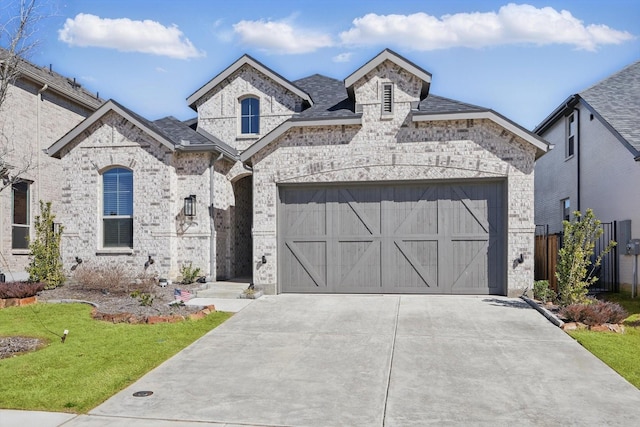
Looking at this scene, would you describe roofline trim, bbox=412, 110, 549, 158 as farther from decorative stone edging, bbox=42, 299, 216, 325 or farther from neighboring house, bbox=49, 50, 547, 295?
decorative stone edging, bbox=42, 299, 216, 325

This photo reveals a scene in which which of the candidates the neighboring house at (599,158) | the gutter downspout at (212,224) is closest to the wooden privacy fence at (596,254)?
the neighboring house at (599,158)

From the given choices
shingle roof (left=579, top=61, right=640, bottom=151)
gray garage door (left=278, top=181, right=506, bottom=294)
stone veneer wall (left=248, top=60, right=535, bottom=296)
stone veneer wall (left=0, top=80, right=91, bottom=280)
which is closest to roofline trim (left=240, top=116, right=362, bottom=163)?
stone veneer wall (left=248, top=60, right=535, bottom=296)

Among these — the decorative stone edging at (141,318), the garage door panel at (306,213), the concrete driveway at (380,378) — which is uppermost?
the garage door panel at (306,213)

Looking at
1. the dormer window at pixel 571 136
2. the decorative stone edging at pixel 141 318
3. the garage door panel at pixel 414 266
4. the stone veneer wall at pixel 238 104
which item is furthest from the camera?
the stone veneer wall at pixel 238 104

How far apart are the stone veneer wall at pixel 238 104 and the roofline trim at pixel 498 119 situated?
6390 mm

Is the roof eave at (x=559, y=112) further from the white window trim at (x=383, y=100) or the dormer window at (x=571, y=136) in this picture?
the white window trim at (x=383, y=100)

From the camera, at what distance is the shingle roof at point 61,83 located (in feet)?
59.5

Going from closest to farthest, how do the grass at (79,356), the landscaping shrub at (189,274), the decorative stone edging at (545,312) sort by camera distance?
the grass at (79,356)
the decorative stone edging at (545,312)
the landscaping shrub at (189,274)

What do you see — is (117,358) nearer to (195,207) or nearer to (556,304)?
(195,207)

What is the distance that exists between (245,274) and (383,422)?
13691mm

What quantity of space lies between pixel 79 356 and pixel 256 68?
1268 cm

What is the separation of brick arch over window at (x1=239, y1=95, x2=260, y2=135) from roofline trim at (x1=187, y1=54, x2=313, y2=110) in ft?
3.31

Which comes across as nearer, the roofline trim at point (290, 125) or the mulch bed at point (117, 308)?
the mulch bed at point (117, 308)

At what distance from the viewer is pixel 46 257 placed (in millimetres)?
13852
